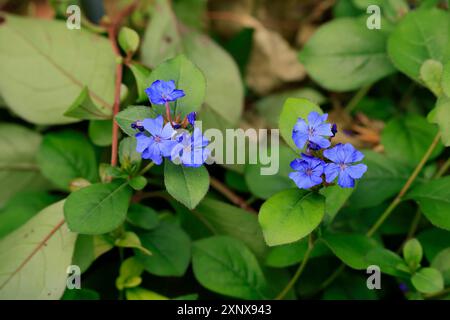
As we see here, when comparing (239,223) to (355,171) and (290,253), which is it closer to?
(290,253)

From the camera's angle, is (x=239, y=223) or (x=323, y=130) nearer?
(x=323, y=130)

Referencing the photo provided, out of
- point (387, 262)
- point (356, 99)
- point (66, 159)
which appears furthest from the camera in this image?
point (356, 99)

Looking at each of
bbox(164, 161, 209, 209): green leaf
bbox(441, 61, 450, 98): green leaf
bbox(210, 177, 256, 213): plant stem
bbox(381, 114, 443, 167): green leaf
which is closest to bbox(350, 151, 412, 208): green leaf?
bbox(381, 114, 443, 167): green leaf

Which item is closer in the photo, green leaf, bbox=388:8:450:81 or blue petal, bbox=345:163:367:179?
blue petal, bbox=345:163:367:179

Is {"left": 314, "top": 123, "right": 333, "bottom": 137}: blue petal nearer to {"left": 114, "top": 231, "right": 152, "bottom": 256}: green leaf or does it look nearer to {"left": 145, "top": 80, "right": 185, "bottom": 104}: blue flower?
{"left": 145, "top": 80, "right": 185, "bottom": 104}: blue flower

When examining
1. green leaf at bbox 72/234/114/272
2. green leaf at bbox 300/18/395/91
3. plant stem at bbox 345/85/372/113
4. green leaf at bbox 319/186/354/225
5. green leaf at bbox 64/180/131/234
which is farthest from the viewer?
plant stem at bbox 345/85/372/113

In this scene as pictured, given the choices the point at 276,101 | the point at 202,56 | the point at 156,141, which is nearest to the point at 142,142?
the point at 156,141

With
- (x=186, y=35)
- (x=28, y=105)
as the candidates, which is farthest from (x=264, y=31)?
(x=28, y=105)
